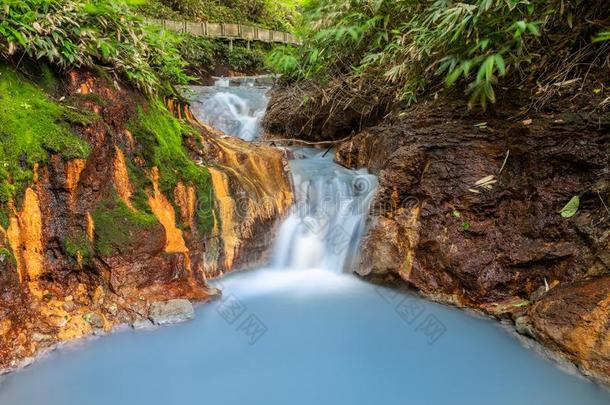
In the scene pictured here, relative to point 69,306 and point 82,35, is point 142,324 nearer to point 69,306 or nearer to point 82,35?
point 69,306

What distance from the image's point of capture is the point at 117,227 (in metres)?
3.49

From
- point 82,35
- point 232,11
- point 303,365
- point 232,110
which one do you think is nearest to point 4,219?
point 82,35

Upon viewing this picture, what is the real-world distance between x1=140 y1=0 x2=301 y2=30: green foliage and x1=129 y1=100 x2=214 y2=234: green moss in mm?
10897

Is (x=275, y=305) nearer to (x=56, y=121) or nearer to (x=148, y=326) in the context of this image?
(x=148, y=326)

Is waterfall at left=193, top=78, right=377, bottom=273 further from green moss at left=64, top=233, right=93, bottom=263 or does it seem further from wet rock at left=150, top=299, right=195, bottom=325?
green moss at left=64, top=233, right=93, bottom=263

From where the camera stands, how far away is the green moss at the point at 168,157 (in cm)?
406

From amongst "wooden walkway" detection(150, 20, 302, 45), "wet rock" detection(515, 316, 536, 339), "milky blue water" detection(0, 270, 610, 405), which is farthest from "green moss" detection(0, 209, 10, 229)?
"wooden walkway" detection(150, 20, 302, 45)

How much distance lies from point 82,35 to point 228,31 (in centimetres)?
1364

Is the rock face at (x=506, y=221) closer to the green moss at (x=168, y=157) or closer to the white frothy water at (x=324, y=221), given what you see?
the white frothy water at (x=324, y=221)

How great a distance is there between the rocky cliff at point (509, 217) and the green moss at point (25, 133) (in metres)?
3.21

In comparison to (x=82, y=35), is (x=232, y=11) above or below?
above

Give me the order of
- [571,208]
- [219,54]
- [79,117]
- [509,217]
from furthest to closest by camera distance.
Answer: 1. [219,54]
2. [509,217]
3. [571,208]
4. [79,117]

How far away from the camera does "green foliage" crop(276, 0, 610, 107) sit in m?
3.59

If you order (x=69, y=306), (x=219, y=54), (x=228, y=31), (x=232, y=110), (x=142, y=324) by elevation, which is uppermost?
(x=228, y=31)
